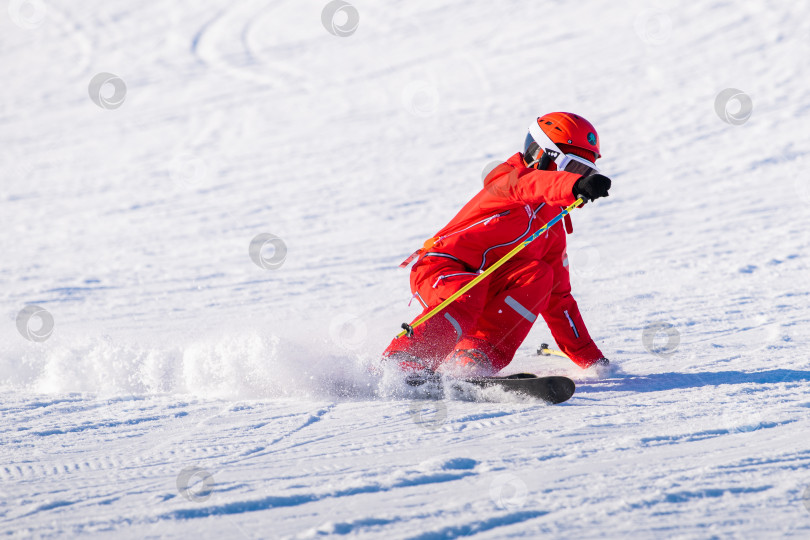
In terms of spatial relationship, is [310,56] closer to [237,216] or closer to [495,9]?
[495,9]

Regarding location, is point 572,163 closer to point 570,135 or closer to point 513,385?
point 570,135

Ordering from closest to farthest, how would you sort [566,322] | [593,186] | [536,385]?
[593,186] → [536,385] → [566,322]

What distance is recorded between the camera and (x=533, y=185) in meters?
3.14

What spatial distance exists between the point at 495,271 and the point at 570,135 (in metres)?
0.73

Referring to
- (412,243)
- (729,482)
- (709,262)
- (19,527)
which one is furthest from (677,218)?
(19,527)

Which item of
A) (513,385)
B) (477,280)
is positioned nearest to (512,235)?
(477,280)

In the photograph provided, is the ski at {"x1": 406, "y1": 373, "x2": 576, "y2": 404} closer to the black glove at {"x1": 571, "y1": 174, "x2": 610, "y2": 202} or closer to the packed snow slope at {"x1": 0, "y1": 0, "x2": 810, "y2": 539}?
the packed snow slope at {"x1": 0, "y1": 0, "x2": 810, "y2": 539}

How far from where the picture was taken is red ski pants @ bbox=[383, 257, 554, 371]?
10.6 feet

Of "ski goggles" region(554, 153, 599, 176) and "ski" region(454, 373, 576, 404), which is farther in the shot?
"ski goggles" region(554, 153, 599, 176)

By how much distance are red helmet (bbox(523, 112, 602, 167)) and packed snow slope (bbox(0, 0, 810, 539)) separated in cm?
110

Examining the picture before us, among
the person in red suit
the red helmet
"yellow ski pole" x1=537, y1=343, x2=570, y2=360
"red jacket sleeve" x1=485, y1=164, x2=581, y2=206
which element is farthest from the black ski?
the red helmet

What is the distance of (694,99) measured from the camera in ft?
35.5

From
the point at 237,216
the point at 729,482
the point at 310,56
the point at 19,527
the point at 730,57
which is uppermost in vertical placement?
the point at 310,56

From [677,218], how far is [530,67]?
A: 684 cm
